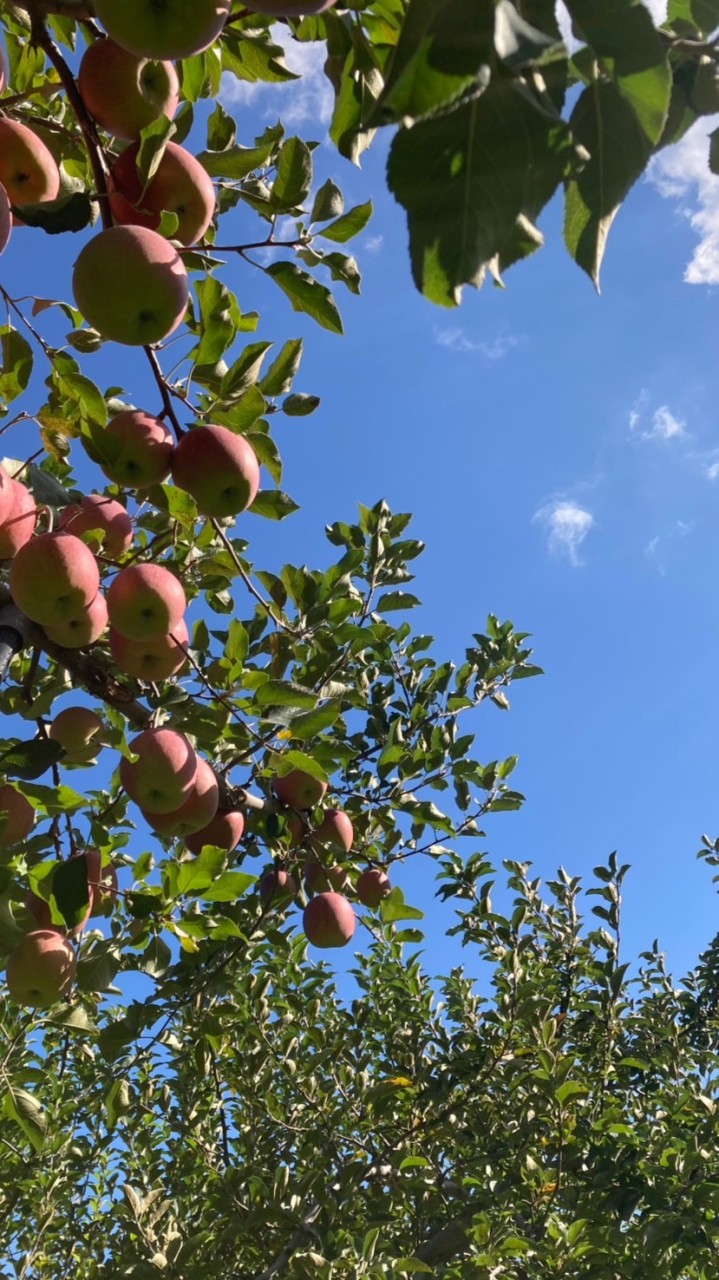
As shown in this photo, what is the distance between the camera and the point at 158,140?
1.46 meters

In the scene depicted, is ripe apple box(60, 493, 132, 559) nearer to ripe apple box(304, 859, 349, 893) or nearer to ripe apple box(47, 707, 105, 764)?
ripe apple box(47, 707, 105, 764)

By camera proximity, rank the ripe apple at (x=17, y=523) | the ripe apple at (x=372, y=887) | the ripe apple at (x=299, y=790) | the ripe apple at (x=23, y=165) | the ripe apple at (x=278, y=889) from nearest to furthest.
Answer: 1. the ripe apple at (x=23, y=165)
2. the ripe apple at (x=17, y=523)
3. the ripe apple at (x=299, y=790)
4. the ripe apple at (x=278, y=889)
5. the ripe apple at (x=372, y=887)

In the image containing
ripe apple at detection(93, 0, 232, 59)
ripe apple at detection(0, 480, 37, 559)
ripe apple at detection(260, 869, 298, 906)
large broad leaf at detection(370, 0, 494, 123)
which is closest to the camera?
large broad leaf at detection(370, 0, 494, 123)

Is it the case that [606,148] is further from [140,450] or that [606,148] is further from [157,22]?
[140,450]

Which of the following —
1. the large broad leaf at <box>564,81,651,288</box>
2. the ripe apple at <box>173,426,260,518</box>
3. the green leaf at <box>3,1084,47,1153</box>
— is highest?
the ripe apple at <box>173,426,260,518</box>

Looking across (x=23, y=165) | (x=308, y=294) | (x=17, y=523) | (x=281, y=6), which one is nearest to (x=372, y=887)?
(x=17, y=523)

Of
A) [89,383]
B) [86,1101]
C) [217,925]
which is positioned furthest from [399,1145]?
[89,383]

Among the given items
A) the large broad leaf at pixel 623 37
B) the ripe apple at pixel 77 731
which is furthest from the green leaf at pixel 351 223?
the large broad leaf at pixel 623 37

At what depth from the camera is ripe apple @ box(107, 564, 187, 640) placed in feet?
6.62

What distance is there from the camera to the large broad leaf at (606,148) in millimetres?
677

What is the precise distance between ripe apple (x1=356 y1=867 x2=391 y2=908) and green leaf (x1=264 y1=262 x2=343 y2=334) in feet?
7.82

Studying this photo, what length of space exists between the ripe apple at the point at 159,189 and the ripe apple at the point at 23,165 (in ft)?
0.42

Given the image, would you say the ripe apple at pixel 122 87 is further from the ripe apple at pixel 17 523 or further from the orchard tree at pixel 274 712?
the ripe apple at pixel 17 523

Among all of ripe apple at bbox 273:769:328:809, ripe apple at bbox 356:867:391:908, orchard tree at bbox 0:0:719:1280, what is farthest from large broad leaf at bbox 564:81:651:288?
ripe apple at bbox 356:867:391:908
